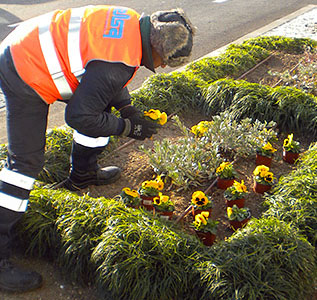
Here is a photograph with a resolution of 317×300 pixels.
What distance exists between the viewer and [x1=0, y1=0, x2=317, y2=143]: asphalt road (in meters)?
9.29

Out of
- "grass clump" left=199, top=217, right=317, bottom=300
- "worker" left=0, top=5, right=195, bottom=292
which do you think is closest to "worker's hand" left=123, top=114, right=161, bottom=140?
"worker" left=0, top=5, right=195, bottom=292

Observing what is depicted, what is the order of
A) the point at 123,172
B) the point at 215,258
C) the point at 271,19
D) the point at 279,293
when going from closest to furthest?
the point at 279,293 → the point at 215,258 → the point at 123,172 → the point at 271,19

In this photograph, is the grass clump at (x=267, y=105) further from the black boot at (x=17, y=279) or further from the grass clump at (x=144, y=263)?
the black boot at (x=17, y=279)

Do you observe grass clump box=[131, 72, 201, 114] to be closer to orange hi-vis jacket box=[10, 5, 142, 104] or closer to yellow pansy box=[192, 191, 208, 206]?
yellow pansy box=[192, 191, 208, 206]

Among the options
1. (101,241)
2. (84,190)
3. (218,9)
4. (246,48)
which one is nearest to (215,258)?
(101,241)

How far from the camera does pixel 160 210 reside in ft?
11.6

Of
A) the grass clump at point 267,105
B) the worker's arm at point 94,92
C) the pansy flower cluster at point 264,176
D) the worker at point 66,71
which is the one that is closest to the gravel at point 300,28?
the grass clump at point 267,105

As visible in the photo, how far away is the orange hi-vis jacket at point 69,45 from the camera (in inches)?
119

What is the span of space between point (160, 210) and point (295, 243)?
A: 3.15ft

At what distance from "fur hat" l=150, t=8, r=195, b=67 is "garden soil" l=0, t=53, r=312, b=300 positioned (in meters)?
1.24

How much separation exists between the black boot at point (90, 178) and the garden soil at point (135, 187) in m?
0.05

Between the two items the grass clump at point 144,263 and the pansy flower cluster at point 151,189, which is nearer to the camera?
the grass clump at point 144,263

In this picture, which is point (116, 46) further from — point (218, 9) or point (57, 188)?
point (218, 9)

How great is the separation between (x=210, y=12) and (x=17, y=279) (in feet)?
30.0
